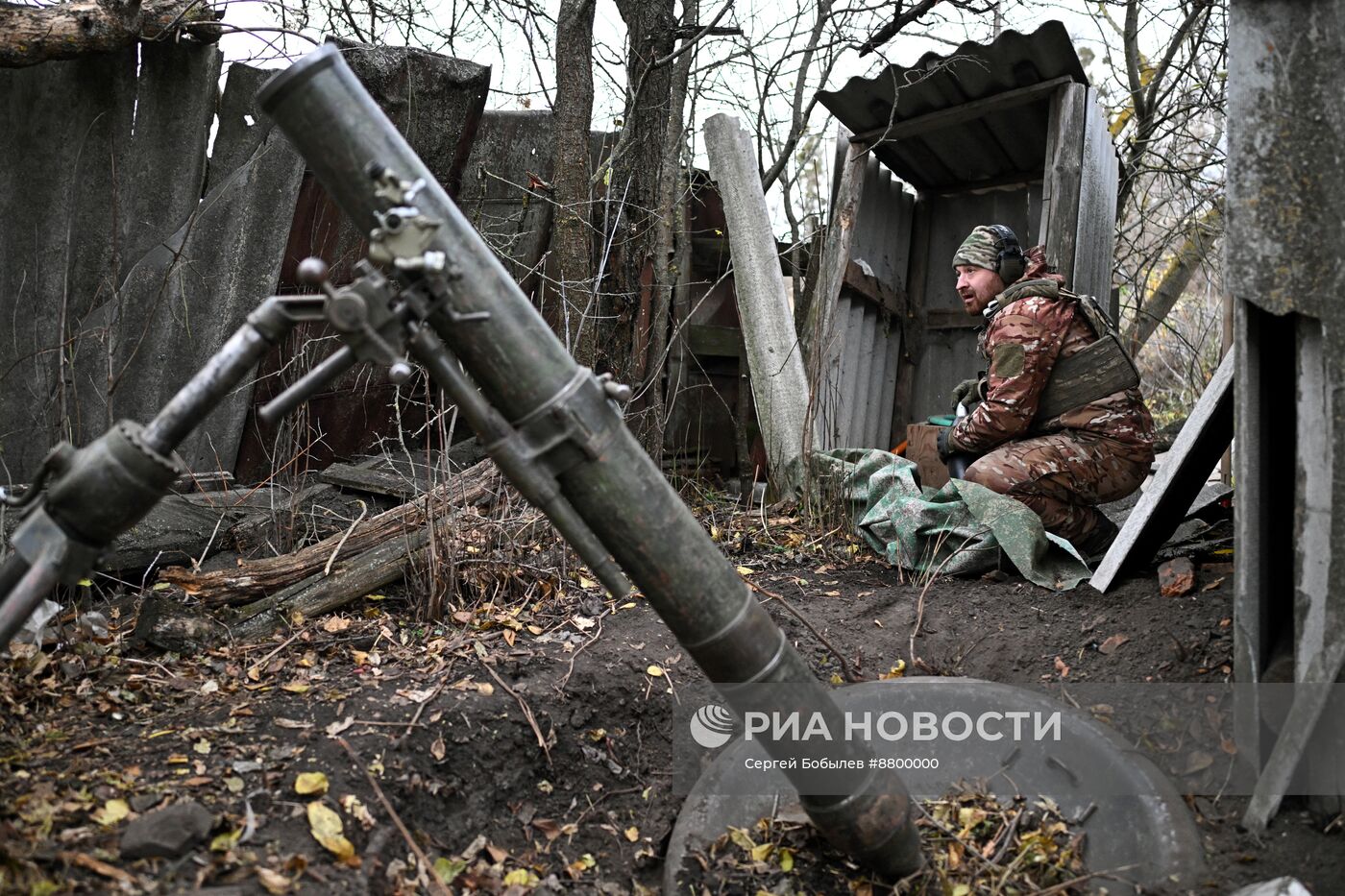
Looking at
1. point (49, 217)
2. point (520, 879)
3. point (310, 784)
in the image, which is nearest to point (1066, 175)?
point (520, 879)

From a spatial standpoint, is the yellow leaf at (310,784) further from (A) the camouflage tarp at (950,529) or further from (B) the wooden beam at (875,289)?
(B) the wooden beam at (875,289)

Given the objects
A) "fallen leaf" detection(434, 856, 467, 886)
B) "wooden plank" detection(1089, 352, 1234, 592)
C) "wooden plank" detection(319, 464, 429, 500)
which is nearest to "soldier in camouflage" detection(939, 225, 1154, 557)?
"wooden plank" detection(1089, 352, 1234, 592)

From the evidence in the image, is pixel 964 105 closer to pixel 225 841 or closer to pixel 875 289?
pixel 875 289

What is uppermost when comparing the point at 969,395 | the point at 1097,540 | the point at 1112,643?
the point at 969,395

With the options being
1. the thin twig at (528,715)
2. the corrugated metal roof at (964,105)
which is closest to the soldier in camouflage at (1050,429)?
the corrugated metal roof at (964,105)

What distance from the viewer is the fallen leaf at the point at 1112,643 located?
137 inches

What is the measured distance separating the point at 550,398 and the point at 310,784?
130 cm

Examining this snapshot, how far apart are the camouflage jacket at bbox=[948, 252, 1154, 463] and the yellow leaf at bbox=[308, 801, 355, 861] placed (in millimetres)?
3414

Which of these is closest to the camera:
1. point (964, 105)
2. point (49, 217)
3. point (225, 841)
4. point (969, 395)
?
point (225, 841)

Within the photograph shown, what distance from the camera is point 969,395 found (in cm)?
498

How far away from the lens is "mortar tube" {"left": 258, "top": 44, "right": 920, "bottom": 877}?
181cm

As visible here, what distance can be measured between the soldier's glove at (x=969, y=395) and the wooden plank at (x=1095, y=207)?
0.84m

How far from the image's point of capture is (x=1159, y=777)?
2789 millimetres

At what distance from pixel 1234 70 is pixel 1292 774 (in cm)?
197
